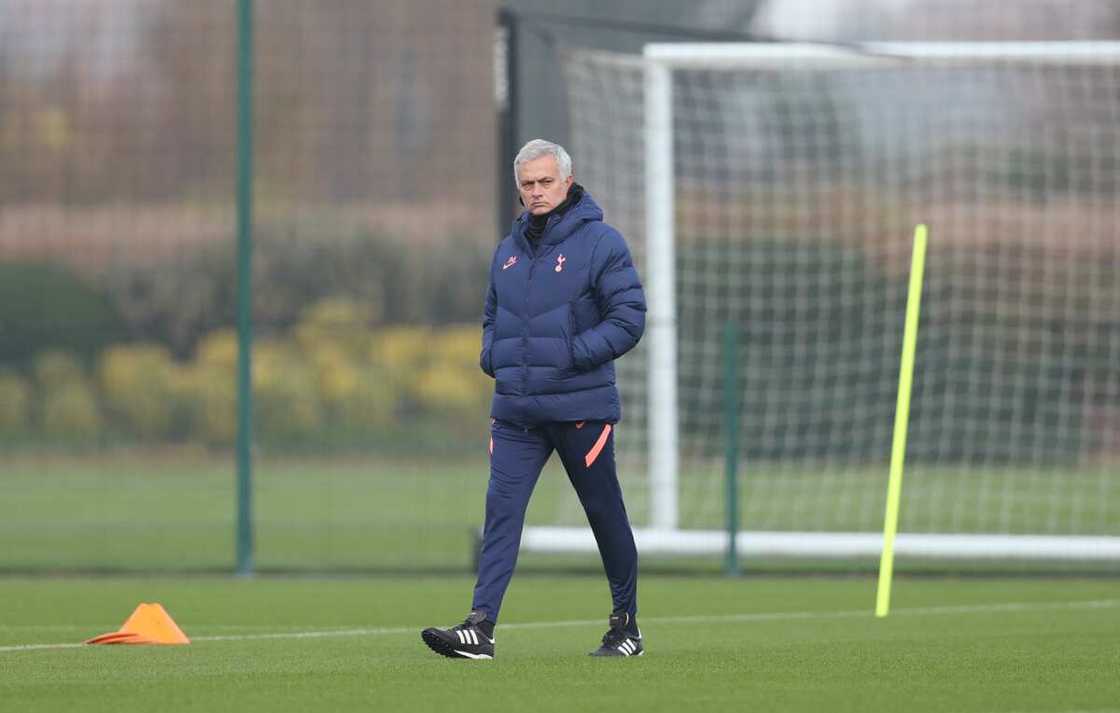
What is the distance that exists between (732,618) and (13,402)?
16685mm

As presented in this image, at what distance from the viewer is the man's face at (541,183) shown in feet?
28.4

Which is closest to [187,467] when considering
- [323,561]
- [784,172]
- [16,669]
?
[784,172]

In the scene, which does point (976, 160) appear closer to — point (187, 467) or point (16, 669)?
point (187, 467)

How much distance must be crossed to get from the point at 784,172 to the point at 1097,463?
5.74 m

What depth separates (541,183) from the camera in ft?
28.4

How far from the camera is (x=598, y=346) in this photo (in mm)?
8594

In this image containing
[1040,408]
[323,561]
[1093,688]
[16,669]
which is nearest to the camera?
[1093,688]

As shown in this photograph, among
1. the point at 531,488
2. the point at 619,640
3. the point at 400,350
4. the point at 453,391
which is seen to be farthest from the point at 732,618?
the point at 400,350

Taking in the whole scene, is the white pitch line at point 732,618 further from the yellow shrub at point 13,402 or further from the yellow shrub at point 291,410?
the yellow shrub at point 13,402

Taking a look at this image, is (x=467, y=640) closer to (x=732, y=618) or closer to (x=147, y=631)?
(x=147, y=631)

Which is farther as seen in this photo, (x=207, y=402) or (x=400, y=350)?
(x=400, y=350)

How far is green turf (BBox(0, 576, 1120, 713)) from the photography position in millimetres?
7562

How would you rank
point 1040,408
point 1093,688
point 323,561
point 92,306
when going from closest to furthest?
1. point 1093,688
2. point 323,561
3. point 1040,408
4. point 92,306

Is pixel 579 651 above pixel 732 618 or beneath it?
above
